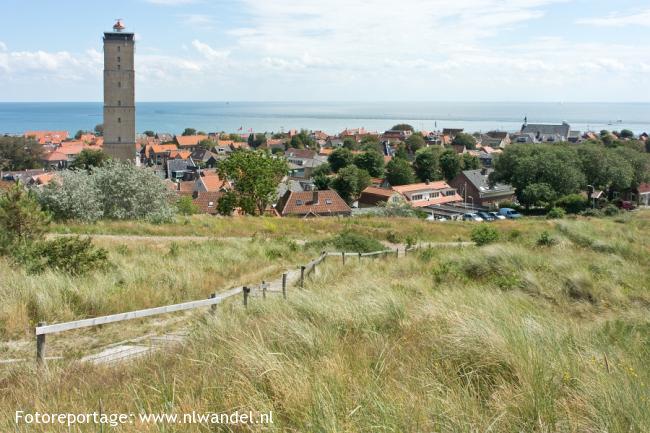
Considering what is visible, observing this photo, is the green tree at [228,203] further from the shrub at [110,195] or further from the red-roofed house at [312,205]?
the shrub at [110,195]

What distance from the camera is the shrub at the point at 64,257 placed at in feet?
37.7

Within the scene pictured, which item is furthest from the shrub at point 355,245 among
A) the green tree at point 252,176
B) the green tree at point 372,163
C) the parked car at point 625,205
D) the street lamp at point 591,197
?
the green tree at point 372,163

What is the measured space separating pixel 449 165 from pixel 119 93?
4513 centimetres

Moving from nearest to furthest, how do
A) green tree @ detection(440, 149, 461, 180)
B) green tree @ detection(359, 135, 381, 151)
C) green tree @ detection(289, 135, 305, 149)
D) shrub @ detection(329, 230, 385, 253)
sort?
shrub @ detection(329, 230, 385, 253) → green tree @ detection(440, 149, 461, 180) → green tree @ detection(359, 135, 381, 151) → green tree @ detection(289, 135, 305, 149)

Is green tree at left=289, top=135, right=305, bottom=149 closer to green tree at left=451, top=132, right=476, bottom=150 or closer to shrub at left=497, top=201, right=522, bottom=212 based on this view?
green tree at left=451, top=132, right=476, bottom=150

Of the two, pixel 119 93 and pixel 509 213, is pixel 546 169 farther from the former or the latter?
pixel 119 93

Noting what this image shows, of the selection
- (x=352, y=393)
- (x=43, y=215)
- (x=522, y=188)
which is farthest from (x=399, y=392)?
(x=522, y=188)

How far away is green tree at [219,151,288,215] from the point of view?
36969mm

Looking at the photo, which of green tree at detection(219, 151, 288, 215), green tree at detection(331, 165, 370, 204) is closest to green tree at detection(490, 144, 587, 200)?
green tree at detection(331, 165, 370, 204)

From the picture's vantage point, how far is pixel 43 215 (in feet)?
48.3

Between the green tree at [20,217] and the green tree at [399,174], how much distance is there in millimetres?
62818

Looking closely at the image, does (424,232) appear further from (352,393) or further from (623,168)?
(623,168)

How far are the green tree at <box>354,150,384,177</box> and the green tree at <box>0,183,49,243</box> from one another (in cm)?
6751

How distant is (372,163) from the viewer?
8106cm
